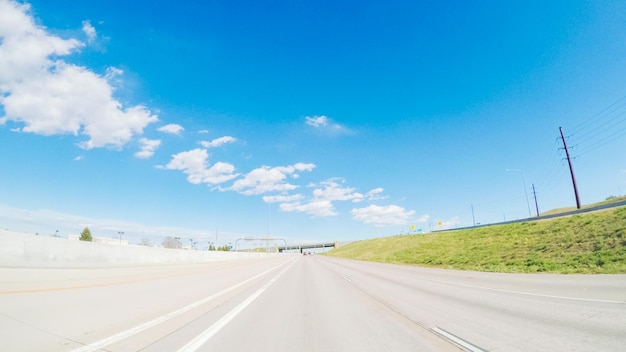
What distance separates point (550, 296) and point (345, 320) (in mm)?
6507

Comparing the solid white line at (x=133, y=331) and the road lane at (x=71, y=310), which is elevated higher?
the road lane at (x=71, y=310)

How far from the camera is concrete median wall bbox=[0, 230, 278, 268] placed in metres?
14.0

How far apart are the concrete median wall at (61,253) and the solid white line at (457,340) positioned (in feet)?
54.2

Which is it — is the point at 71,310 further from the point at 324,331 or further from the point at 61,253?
the point at 61,253

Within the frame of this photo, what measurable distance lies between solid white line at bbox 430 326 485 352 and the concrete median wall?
16.5m

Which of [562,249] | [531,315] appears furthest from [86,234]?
[531,315]

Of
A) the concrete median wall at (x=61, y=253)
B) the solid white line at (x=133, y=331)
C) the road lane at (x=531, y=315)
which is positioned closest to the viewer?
the solid white line at (x=133, y=331)

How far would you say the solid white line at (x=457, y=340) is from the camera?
4.70 m

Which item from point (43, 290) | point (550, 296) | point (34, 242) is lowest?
point (550, 296)

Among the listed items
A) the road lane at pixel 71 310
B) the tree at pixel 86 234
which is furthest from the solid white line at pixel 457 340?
the tree at pixel 86 234

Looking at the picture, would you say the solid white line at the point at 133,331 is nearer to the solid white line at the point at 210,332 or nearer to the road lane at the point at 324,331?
the solid white line at the point at 210,332

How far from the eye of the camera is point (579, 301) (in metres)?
8.37

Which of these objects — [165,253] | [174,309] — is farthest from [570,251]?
[165,253]

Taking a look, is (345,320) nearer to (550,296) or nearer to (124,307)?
(124,307)
